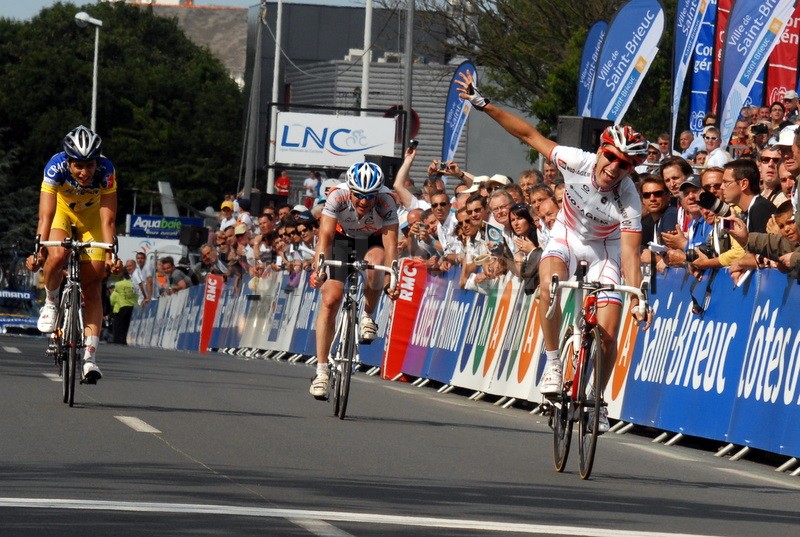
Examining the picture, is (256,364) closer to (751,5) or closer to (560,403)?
(751,5)

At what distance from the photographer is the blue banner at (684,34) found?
2358 centimetres

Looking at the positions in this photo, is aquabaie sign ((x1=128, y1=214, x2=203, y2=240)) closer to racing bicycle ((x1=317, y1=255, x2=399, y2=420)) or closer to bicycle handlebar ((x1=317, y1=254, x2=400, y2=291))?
racing bicycle ((x1=317, y1=255, x2=399, y2=420))

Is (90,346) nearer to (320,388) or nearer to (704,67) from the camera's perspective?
(320,388)

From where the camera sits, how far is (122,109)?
94188mm

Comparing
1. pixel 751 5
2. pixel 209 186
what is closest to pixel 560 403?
pixel 751 5

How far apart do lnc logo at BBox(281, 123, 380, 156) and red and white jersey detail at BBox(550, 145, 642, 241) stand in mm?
36390

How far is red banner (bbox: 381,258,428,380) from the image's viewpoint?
22.2m

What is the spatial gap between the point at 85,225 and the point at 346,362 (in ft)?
7.47

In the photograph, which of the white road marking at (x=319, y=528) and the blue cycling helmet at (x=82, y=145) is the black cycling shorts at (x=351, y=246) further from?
the white road marking at (x=319, y=528)

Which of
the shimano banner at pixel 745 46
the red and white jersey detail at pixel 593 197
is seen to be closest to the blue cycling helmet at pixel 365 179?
the red and white jersey detail at pixel 593 197

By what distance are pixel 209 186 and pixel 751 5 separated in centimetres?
7476

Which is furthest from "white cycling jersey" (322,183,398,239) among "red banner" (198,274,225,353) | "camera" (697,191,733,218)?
"red banner" (198,274,225,353)

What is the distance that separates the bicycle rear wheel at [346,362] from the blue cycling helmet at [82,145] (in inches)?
93.8

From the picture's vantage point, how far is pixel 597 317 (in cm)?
1089
